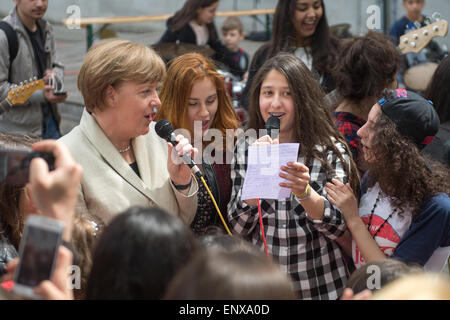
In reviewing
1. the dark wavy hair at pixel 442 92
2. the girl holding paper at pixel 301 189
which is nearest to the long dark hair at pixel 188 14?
the girl holding paper at pixel 301 189

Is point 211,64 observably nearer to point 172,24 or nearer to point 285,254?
point 285,254

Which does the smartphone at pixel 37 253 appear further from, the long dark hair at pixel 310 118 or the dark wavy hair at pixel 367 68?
the dark wavy hair at pixel 367 68

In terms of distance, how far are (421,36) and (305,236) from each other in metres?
2.26

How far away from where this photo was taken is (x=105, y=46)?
2467 mm

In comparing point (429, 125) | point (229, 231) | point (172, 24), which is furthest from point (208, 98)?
point (172, 24)

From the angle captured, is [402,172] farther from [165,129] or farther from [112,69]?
[112,69]

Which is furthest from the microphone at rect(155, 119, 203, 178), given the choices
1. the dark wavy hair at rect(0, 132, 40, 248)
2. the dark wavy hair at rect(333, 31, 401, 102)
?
the dark wavy hair at rect(333, 31, 401, 102)

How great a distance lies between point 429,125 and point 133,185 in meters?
1.28

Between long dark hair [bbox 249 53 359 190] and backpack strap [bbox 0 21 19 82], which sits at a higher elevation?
backpack strap [bbox 0 21 19 82]

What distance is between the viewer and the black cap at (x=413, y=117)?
2.41 meters

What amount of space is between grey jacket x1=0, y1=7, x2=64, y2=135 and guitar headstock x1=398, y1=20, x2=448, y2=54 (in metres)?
2.55

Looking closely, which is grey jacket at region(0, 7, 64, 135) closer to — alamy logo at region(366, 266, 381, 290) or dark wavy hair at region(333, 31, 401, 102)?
dark wavy hair at region(333, 31, 401, 102)

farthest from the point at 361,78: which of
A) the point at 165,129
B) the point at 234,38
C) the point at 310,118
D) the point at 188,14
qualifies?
the point at 234,38

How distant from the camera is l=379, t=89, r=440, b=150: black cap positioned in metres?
2.41
